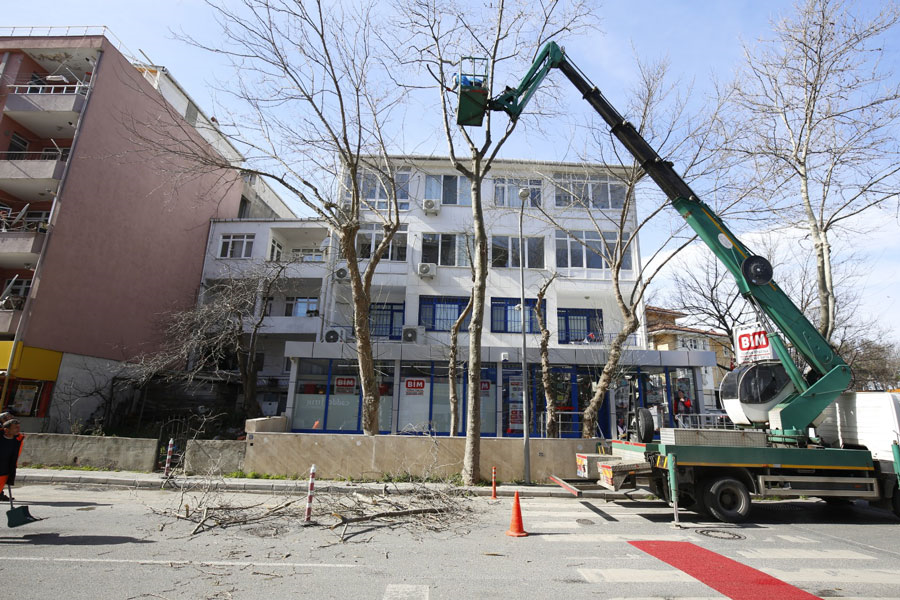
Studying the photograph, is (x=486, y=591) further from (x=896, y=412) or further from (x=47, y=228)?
(x=47, y=228)

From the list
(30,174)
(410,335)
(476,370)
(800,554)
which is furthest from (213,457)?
(30,174)

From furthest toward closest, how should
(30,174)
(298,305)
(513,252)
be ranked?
(298,305)
(513,252)
(30,174)

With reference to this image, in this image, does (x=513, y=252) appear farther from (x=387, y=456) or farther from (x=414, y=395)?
(x=387, y=456)

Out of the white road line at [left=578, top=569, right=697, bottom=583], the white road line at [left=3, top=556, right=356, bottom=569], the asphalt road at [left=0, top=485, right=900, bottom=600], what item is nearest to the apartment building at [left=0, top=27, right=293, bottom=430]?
the asphalt road at [left=0, top=485, right=900, bottom=600]

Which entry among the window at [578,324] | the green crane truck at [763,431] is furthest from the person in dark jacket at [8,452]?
the window at [578,324]

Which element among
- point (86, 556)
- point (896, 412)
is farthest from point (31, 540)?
point (896, 412)

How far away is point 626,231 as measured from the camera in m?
24.2

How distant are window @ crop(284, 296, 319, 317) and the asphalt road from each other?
59.8 ft

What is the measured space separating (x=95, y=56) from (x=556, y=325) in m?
25.6

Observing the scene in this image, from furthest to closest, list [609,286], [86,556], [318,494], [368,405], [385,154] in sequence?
[609,286] < [385,154] < [368,405] < [318,494] < [86,556]

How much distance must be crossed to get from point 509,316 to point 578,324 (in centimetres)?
392

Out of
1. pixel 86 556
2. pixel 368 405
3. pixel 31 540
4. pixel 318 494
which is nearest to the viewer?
pixel 86 556

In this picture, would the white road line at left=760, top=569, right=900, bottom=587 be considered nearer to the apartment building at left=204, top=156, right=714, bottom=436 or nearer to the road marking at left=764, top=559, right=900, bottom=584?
the road marking at left=764, top=559, right=900, bottom=584

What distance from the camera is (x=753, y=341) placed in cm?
1045
